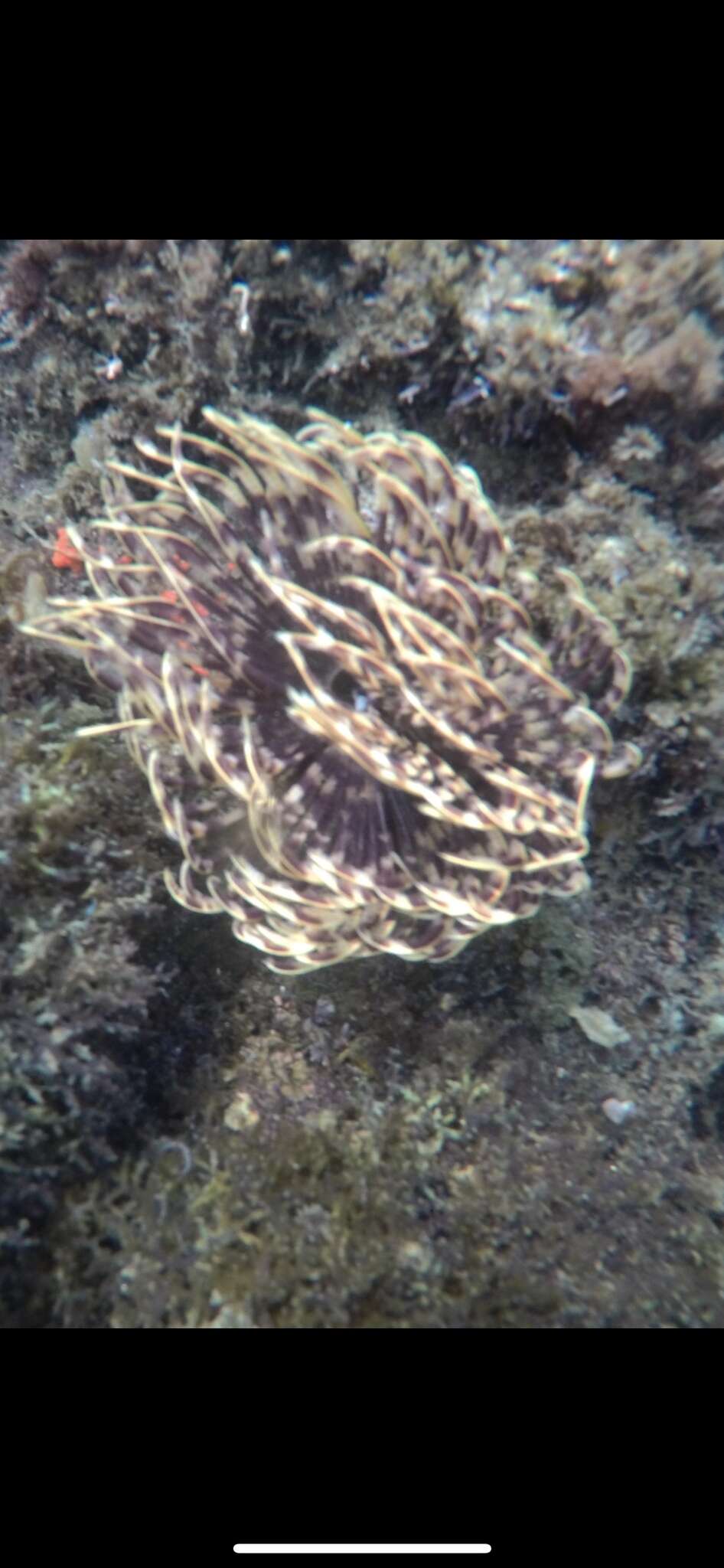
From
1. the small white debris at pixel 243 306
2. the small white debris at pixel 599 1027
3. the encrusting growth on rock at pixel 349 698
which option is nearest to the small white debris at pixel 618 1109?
the small white debris at pixel 599 1027

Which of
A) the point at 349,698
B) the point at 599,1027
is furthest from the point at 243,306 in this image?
the point at 599,1027

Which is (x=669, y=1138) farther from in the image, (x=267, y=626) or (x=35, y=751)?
(x=35, y=751)

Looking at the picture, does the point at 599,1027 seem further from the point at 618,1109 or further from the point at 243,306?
the point at 243,306

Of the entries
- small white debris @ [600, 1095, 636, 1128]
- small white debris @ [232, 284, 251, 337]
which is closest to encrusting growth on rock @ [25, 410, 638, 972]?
small white debris @ [232, 284, 251, 337]

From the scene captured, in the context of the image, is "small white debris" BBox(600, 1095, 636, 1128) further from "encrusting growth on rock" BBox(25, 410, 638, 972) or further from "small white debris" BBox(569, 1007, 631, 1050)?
"encrusting growth on rock" BBox(25, 410, 638, 972)

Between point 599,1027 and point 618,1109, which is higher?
point 599,1027

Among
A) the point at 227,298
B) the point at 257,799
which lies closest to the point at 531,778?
the point at 257,799
